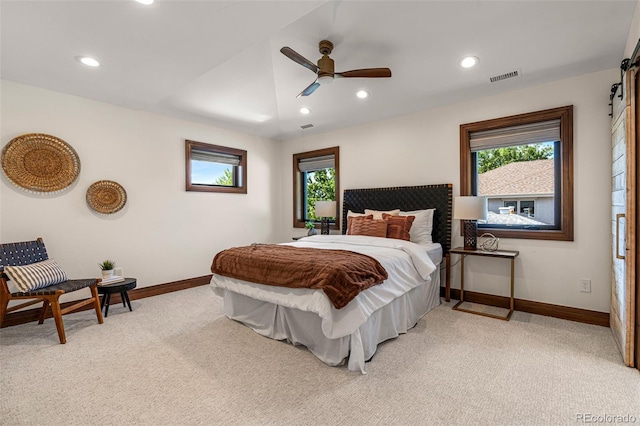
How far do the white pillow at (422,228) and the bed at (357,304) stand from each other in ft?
0.36

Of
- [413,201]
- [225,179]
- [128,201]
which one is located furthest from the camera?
[225,179]

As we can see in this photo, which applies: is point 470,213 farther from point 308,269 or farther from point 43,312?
point 43,312

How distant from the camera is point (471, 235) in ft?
11.8

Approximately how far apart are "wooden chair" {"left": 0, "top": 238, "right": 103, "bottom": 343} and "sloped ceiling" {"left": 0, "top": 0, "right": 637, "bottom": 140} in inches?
68.0

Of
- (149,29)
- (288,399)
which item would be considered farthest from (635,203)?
(149,29)

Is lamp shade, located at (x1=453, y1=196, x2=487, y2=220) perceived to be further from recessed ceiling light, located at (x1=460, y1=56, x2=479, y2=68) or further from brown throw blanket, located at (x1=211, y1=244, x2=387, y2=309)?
brown throw blanket, located at (x1=211, y1=244, x2=387, y2=309)

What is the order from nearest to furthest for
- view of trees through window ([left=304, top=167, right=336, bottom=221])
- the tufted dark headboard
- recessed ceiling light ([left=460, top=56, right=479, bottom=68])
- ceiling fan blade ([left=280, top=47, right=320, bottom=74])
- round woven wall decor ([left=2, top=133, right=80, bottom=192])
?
ceiling fan blade ([left=280, top=47, right=320, bottom=74]), recessed ceiling light ([left=460, top=56, right=479, bottom=68]), round woven wall decor ([left=2, top=133, right=80, bottom=192]), the tufted dark headboard, view of trees through window ([left=304, top=167, right=336, bottom=221])

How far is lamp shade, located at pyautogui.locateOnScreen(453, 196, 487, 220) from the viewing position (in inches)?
131

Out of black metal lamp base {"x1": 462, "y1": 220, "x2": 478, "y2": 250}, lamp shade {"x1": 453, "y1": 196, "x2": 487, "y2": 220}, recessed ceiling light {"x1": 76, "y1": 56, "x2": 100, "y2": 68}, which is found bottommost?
black metal lamp base {"x1": 462, "y1": 220, "x2": 478, "y2": 250}

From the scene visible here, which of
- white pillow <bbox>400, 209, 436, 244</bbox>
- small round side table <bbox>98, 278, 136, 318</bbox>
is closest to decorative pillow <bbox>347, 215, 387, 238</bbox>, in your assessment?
white pillow <bbox>400, 209, 436, 244</bbox>

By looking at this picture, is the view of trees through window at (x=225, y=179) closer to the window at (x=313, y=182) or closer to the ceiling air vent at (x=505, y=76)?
the window at (x=313, y=182)

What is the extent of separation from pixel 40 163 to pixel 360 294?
3678mm

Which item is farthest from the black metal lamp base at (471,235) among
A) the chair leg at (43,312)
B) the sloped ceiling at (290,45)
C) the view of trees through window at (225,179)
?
the chair leg at (43,312)

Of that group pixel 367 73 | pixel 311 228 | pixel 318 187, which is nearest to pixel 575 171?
pixel 367 73
